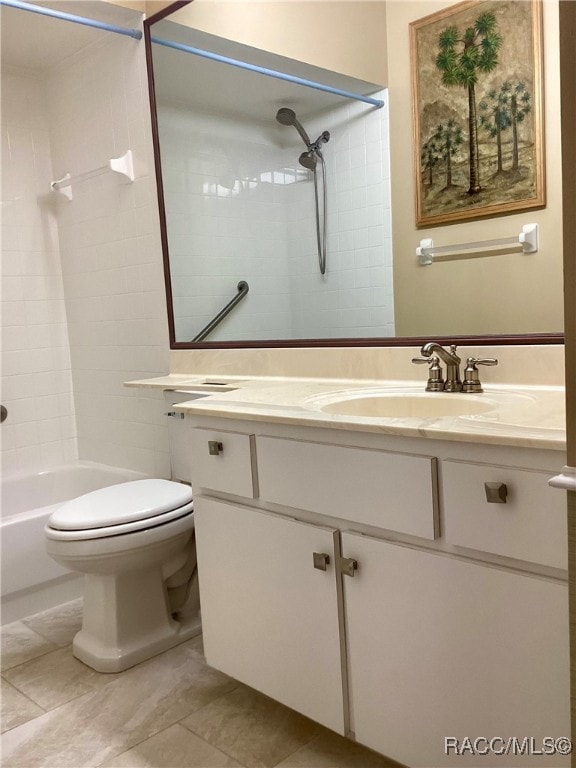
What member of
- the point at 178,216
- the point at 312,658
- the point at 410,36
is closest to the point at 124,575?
the point at 312,658

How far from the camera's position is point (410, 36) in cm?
177

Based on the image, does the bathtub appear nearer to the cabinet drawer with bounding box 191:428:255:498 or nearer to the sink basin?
the cabinet drawer with bounding box 191:428:255:498

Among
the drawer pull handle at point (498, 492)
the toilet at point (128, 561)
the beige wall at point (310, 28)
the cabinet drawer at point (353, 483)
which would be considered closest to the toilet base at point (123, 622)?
the toilet at point (128, 561)

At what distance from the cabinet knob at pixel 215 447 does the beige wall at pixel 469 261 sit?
1.93ft

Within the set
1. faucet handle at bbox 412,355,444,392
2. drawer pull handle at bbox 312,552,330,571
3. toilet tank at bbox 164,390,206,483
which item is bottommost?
drawer pull handle at bbox 312,552,330,571

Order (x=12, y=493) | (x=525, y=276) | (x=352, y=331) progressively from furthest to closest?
1. (x=12, y=493)
2. (x=352, y=331)
3. (x=525, y=276)

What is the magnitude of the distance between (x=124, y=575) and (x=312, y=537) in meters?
0.86

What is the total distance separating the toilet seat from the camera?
196 cm

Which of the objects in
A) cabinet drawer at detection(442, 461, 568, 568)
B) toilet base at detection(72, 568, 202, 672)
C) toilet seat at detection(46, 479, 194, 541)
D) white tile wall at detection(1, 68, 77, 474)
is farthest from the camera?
white tile wall at detection(1, 68, 77, 474)

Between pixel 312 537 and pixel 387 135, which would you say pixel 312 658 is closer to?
pixel 312 537

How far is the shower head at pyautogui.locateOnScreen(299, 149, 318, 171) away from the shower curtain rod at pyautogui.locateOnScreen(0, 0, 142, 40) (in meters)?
0.88

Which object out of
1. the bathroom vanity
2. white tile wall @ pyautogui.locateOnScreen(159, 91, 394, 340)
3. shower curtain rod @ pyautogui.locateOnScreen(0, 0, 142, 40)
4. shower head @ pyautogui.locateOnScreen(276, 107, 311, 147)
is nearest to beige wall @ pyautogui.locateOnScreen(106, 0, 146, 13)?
shower curtain rod @ pyautogui.locateOnScreen(0, 0, 142, 40)

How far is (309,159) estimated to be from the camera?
6.81 ft

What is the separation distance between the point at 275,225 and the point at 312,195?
0.19 m
